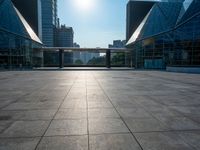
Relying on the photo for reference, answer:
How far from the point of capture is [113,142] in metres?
4.08

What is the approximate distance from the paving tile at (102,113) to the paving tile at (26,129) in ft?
5.06

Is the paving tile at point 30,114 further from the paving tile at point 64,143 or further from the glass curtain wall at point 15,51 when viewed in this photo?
the glass curtain wall at point 15,51

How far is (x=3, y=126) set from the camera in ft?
16.5

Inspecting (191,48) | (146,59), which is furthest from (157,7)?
(191,48)

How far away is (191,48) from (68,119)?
35336mm

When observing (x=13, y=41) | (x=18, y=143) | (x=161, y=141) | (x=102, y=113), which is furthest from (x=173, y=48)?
(x=18, y=143)

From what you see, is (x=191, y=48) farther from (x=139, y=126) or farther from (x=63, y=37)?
(x=63, y=37)

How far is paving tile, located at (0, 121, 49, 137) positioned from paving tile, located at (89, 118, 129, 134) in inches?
51.2

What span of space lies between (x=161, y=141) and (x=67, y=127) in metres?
2.42

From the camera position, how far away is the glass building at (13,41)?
41094 millimetres

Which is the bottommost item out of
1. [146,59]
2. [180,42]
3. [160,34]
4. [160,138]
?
[160,138]

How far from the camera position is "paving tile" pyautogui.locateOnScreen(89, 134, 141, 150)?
12.6 feet

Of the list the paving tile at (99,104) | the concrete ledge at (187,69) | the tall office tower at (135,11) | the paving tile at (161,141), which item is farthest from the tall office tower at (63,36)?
the paving tile at (161,141)

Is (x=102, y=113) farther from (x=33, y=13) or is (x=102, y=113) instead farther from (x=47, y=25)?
(x=47, y=25)
